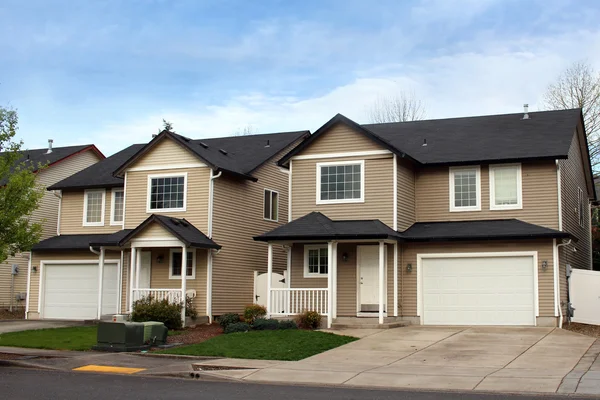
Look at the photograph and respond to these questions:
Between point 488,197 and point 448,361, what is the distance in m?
9.15

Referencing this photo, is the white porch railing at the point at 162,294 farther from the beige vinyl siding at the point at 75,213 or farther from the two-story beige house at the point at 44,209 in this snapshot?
the two-story beige house at the point at 44,209

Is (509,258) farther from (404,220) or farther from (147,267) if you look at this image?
(147,267)

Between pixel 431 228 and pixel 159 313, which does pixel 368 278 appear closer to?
pixel 431 228

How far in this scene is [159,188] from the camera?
26344 millimetres

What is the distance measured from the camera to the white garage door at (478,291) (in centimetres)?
2216

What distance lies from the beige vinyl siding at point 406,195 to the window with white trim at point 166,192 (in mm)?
7729

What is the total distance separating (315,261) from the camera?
24109 mm

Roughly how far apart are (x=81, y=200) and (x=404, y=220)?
13740 millimetres

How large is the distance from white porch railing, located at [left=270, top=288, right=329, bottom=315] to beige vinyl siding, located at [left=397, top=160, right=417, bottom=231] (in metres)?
3.48

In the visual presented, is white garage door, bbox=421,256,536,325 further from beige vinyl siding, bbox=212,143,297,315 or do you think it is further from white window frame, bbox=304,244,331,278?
beige vinyl siding, bbox=212,143,297,315

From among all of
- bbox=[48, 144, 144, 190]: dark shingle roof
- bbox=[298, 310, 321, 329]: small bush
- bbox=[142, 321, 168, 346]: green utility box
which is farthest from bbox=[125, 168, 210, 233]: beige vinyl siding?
bbox=[142, 321, 168, 346]: green utility box

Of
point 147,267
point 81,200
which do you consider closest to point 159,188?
point 147,267

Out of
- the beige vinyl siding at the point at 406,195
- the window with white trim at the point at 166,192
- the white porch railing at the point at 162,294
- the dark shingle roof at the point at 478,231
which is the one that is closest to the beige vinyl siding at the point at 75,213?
the window with white trim at the point at 166,192

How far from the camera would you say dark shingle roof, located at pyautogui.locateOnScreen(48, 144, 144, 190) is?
94.5ft
